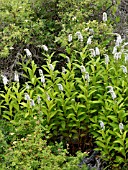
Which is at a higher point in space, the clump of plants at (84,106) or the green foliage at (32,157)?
the clump of plants at (84,106)

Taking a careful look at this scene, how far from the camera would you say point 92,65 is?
5297 millimetres

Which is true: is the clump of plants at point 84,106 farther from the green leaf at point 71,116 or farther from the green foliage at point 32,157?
the green foliage at point 32,157

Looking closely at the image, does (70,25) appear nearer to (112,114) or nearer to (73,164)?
(112,114)

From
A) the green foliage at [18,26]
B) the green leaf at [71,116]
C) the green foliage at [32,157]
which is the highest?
the green foliage at [18,26]

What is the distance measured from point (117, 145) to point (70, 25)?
218cm

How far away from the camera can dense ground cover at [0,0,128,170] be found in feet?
14.9

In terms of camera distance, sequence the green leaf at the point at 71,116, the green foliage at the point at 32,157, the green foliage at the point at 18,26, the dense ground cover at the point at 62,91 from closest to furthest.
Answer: the green foliage at the point at 32,157, the dense ground cover at the point at 62,91, the green leaf at the point at 71,116, the green foliage at the point at 18,26

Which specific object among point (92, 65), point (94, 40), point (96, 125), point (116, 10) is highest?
point (116, 10)

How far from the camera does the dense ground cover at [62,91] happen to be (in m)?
4.54

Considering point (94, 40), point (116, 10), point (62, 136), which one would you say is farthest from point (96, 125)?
point (116, 10)

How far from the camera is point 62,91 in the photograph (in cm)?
516

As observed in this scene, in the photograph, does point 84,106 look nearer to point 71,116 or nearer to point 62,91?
point 71,116

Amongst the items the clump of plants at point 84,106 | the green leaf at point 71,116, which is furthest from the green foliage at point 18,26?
the green leaf at point 71,116

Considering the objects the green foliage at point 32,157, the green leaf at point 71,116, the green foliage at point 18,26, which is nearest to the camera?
the green foliage at point 32,157
